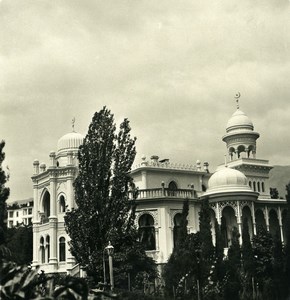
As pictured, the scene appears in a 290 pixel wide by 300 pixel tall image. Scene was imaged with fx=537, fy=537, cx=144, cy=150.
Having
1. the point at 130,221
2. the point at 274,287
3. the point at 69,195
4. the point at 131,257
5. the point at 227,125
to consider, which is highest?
the point at 227,125

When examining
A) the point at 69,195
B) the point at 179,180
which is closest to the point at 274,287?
the point at 179,180

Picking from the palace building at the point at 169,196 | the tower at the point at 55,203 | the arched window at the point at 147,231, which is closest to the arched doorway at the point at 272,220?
the palace building at the point at 169,196

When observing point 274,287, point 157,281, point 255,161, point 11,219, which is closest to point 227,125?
point 255,161

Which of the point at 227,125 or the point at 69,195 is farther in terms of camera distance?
the point at 227,125

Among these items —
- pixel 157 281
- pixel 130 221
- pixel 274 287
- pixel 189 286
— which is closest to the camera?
pixel 189 286

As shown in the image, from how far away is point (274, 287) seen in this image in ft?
99.9

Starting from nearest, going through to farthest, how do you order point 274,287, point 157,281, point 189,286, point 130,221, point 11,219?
point 189,286 < point 274,287 < point 130,221 < point 157,281 < point 11,219

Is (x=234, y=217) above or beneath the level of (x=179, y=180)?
beneath

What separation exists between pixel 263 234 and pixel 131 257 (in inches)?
366

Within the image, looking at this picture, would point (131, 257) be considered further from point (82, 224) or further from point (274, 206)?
point (274, 206)

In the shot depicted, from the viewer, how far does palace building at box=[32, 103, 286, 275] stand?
3931 centimetres

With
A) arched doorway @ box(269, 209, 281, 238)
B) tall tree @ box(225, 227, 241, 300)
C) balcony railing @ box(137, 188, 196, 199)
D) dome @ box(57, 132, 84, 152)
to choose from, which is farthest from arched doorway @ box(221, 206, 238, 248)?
dome @ box(57, 132, 84, 152)

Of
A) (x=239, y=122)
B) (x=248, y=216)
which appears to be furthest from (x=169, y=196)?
(x=239, y=122)

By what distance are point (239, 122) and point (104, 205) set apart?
2172cm
